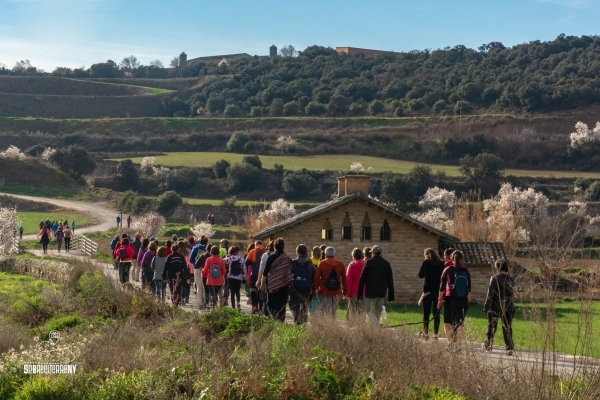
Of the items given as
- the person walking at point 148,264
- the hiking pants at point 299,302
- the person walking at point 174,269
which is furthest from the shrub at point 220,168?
the hiking pants at point 299,302

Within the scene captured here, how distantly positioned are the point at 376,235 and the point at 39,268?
1147 centimetres

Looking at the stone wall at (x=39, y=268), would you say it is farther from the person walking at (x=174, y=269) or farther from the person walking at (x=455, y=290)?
the person walking at (x=455, y=290)

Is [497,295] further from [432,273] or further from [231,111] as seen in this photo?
[231,111]

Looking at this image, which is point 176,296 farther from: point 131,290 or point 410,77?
point 410,77

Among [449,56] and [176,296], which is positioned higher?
[449,56]

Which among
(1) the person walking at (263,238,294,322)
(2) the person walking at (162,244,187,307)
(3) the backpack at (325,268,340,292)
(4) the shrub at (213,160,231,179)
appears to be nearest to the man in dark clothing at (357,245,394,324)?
(3) the backpack at (325,268,340,292)

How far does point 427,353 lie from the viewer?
10.7 m

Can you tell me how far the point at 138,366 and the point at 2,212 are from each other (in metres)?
29.7

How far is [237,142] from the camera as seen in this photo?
91875 millimetres

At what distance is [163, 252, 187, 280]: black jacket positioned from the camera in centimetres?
1884

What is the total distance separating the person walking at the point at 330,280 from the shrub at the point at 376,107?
96953 mm

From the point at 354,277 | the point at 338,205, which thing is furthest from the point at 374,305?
the point at 338,205

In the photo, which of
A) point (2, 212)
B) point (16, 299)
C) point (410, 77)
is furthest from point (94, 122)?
point (16, 299)

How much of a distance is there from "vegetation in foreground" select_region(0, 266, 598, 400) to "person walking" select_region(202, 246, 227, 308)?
377 centimetres
